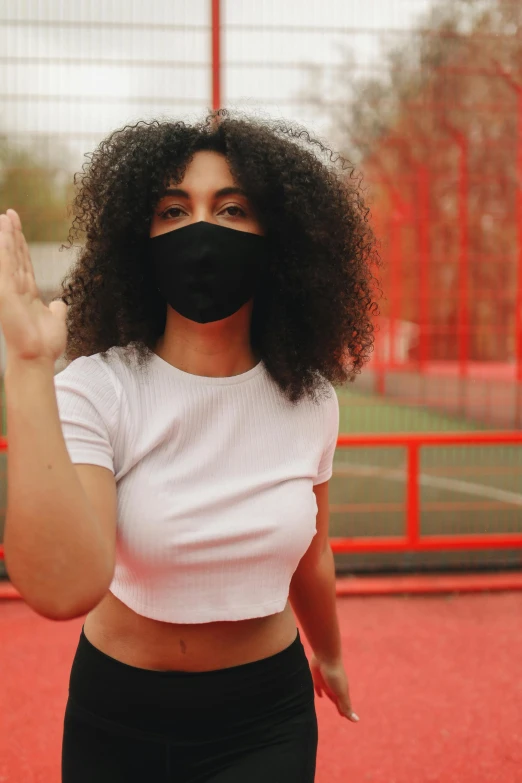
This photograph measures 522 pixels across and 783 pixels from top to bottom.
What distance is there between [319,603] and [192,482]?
0.49 m

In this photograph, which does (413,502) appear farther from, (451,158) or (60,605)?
(451,158)

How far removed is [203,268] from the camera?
1.33 metres

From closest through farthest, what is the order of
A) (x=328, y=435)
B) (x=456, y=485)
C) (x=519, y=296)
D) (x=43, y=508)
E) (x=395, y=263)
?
Answer: (x=43, y=508)
(x=328, y=435)
(x=519, y=296)
(x=456, y=485)
(x=395, y=263)

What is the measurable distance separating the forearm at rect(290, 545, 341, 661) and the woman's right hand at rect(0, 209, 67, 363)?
0.75m

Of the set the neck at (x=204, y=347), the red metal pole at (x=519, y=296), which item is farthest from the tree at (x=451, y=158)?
the neck at (x=204, y=347)

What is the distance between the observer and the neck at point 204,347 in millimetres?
1328

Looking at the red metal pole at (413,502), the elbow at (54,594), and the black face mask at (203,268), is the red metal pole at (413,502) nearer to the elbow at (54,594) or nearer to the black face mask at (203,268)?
the black face mask at (203,268)

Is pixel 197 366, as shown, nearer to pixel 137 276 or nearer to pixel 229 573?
pixel 137 276

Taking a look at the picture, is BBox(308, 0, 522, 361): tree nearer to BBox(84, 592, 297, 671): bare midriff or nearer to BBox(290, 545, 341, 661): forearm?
BBox(290, 545, 341, 661): forearm

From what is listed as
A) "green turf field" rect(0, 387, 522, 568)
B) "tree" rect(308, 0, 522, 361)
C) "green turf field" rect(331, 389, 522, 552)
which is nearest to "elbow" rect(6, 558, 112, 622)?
"green turf field" rect(0, 387, 522, 568)

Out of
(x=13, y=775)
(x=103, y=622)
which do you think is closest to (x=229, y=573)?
(x=103, y=622)

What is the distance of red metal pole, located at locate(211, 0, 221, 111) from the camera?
452 centimetres

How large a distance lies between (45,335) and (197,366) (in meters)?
0.38

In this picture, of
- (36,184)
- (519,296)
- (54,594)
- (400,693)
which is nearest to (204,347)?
(54,594)
